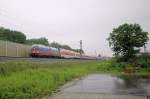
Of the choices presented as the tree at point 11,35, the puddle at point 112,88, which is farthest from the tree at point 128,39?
the tree at point 11,35

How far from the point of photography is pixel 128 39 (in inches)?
1615

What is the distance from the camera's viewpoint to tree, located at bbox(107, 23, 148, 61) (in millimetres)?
40906

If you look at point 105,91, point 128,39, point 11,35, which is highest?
point 11,35

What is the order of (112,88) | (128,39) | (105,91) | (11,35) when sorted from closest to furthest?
(105,91) < (112,88) < (128,39) < (11,35)

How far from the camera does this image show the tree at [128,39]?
134 ft

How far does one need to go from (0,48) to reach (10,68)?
46.3ft

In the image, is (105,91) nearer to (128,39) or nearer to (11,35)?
(128,39)

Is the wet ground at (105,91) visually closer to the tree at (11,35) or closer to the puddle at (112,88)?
the puddle at (112,88)

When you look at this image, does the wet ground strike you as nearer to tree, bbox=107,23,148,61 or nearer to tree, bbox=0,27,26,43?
tree, bbox=107,23,148,61

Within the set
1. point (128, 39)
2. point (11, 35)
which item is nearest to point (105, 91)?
point (128, 39)

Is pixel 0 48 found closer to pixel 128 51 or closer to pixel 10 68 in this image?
pixel 10 68

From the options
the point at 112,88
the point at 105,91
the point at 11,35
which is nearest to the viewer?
the point at 105,91

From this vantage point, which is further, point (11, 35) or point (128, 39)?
point (11, 35)

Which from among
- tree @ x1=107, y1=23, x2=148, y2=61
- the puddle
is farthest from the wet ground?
tree @ x1=107, y1=23, x2=148, y2=61
